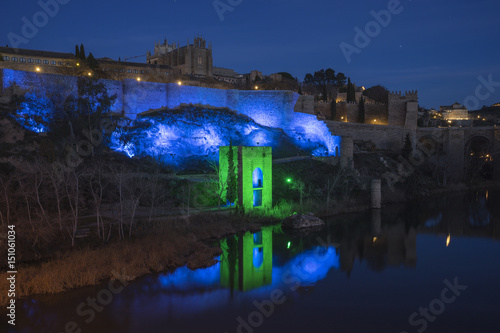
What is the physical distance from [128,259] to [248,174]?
Result: 893 cm

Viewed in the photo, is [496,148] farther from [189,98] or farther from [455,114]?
[189,98]

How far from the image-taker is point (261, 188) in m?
22.4

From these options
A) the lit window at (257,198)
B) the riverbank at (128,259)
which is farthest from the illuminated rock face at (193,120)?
the riverbank at (128,259)

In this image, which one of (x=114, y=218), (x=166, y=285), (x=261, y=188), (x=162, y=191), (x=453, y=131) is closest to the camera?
(x=166, y=285)

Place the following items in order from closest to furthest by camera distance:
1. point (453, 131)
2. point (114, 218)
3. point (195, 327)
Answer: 1. point (195, 327)
2. point (114, 218)
3. point (453, 131)

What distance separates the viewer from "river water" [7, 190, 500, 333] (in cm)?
1030

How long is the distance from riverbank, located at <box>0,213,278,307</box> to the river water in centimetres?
45

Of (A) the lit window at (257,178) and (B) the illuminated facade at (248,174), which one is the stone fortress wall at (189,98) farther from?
(B) the illuminated facade at (248,174)

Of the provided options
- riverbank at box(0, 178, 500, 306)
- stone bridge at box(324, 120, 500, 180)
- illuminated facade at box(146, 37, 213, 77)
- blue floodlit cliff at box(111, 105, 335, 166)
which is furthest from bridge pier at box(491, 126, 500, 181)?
illuminated facade at box(146, 37, 213, 77)

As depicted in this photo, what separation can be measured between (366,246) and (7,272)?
1429 cm

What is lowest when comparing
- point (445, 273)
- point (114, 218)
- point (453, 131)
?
point (445, 273)

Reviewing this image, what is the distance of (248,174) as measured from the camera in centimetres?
2128

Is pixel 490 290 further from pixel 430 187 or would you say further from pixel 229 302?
pixel 430 187

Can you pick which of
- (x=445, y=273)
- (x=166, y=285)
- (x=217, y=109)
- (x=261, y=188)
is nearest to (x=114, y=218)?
(x=166, y=285)
